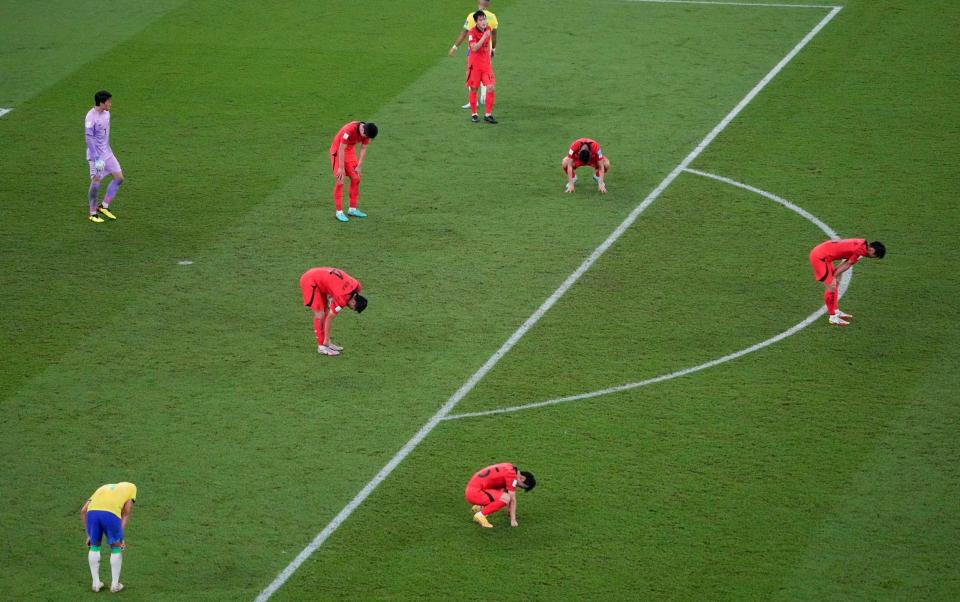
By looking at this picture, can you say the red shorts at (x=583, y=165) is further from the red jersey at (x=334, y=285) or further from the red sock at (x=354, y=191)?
the red jersey at (x=334, y=285)

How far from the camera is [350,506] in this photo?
645 inches

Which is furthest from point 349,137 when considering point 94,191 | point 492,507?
point 492,507

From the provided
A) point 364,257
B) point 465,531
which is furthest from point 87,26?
point 465,531

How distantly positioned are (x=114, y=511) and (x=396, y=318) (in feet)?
22.3

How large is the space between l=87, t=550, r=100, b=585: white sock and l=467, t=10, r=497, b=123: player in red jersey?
47.9 ft

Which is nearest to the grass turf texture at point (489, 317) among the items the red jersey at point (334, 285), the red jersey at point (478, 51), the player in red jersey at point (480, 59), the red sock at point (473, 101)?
the red sock at point (473, 101)

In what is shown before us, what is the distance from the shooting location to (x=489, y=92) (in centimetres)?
2759

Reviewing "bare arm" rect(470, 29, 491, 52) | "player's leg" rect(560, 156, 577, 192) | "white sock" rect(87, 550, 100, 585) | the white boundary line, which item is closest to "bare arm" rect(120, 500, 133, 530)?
"white sock" rect(87, 550, 100, 585)

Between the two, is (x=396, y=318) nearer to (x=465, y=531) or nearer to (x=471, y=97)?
(x=465, y=531)

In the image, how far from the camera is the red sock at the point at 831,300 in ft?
66.2

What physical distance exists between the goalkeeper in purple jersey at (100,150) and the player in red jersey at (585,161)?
7169 mm

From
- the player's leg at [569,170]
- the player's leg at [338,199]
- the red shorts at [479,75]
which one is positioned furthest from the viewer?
the red shorts at [479,75]

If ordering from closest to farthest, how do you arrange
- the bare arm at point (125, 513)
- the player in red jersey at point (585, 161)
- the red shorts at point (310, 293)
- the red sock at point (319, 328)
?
the bare arm at point (125, 513), the red shorts at point (310, 293), the red sock at point (319, 328), the player in red jersey at point (585, 161)

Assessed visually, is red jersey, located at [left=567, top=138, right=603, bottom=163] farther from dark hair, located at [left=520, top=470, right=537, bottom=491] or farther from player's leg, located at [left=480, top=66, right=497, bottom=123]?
dark hair, located at [left=520, top=470, right=537, bottom=491]
